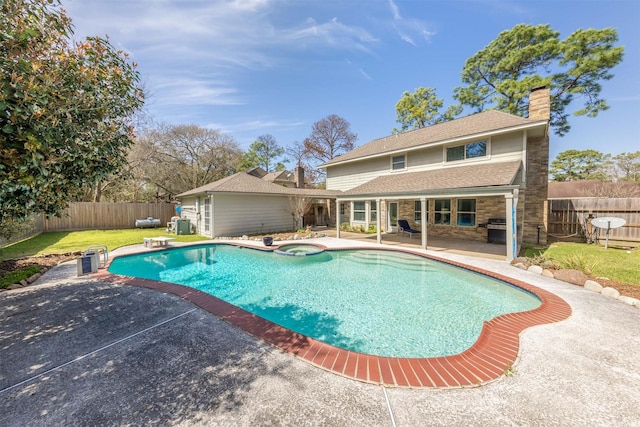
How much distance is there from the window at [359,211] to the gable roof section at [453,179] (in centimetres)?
371

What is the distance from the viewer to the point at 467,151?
42.1ft

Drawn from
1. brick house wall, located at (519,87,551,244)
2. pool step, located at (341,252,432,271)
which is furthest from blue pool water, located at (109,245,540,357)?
brick house wall, located at (519,87,551,244)

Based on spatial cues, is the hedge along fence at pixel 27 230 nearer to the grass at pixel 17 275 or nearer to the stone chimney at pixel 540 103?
the grass at pixel 17 275

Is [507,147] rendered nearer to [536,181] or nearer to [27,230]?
[536,181]

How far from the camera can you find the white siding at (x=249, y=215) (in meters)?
15.0

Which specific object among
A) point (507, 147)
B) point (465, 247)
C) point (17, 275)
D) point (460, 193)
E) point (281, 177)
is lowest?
point (465, 247)

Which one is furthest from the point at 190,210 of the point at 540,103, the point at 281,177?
the point at 540,103

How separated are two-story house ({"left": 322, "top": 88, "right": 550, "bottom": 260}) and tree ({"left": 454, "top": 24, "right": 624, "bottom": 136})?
10.2 meters

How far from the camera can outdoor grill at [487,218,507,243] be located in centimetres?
1183

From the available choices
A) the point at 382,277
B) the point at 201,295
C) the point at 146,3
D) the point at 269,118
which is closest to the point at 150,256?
the point at 201,295

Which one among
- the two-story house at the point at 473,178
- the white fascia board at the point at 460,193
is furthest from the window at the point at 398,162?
the white fascia board at the point at 460,193

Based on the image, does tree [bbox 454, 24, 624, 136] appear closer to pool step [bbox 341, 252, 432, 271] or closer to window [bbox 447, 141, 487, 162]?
window [bbox 447, 141, 487, 162]

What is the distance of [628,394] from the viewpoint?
2.64m

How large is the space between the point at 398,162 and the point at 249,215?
10486mm
